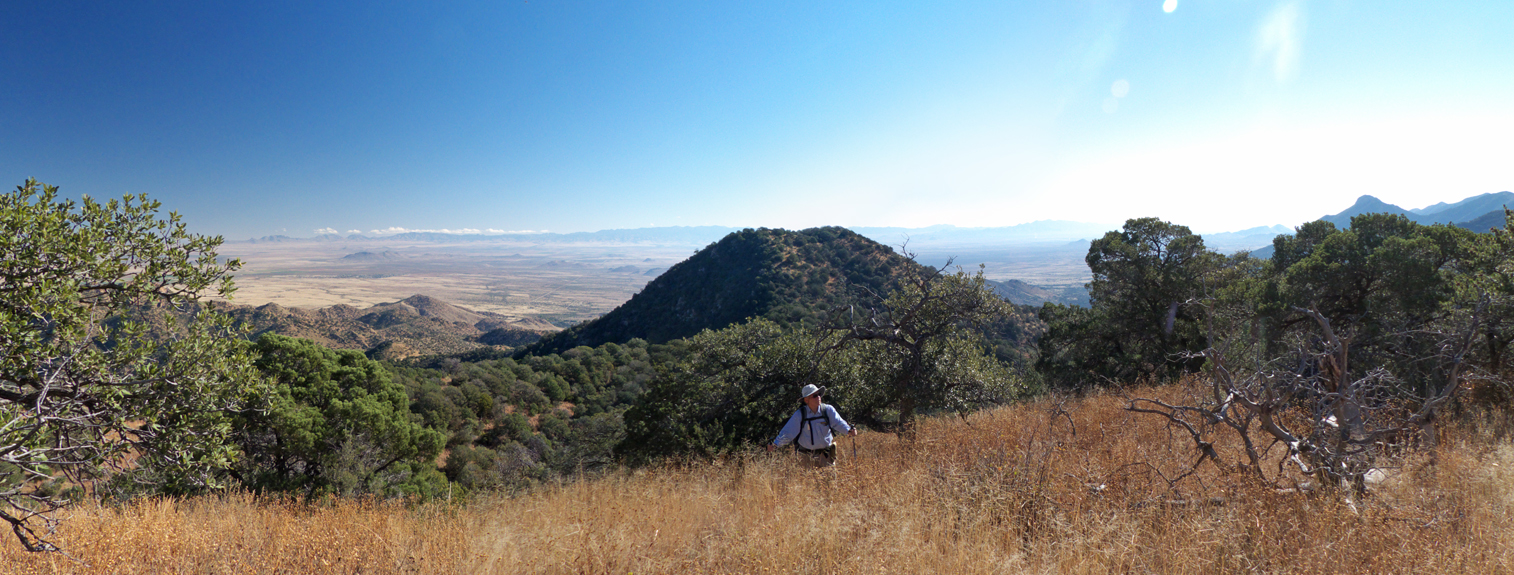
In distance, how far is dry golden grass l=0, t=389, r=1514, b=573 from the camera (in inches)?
141

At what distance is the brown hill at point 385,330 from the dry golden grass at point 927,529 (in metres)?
63.8

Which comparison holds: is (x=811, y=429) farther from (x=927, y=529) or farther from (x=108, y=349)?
(x=108, y=349)

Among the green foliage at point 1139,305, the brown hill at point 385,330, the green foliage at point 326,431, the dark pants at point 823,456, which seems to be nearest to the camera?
the dark pants at point 823,456

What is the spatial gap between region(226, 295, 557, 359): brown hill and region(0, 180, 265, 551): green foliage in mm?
62209

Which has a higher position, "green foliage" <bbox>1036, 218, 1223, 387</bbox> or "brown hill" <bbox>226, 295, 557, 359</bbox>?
"green foliage" <bbox>1036, 218, 1223, 387</bbox>

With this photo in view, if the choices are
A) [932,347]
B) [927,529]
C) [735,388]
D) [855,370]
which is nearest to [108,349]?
[927,529]

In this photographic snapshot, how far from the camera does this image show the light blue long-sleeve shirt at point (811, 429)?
6496 millimetres

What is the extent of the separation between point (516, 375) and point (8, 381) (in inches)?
1449

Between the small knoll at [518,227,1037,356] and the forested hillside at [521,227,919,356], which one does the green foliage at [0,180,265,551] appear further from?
the forested hillside at [521,227,919,356]

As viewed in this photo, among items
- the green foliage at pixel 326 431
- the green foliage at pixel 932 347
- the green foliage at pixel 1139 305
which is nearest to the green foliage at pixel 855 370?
the green foliage at pixel 932 347

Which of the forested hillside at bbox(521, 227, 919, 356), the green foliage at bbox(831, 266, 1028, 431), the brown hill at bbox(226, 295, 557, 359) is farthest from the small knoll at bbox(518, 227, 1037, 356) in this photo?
the green foliage at bbox(831, 266, 1028, 431)

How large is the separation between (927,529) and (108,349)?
8055 mm

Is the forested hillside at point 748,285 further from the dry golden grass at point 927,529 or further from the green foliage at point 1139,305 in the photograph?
the dry golden grass at point 927,529

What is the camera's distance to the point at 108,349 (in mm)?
5012
